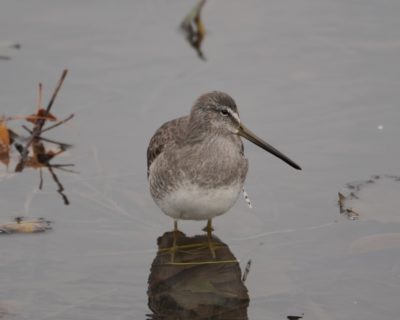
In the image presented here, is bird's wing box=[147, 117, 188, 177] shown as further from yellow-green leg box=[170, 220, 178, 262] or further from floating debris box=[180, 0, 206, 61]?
floating debris box=[180, 0, 206, 61]

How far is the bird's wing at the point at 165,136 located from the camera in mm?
7445

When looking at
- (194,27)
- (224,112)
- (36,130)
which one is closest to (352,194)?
(224,112)

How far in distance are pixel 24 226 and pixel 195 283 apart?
155cm

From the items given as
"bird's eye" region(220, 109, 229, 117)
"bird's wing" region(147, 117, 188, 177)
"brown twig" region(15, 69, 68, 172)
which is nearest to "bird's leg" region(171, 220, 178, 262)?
"bird's wing" region(147, 117, 188, 177)

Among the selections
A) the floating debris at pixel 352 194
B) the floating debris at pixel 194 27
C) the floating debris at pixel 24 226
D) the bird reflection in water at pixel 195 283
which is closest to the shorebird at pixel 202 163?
the bird reflection in water at pixel 195 283

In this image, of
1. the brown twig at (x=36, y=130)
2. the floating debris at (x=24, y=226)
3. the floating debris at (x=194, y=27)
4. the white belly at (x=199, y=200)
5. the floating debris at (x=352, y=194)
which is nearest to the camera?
the white belly at (x=199, y=200)

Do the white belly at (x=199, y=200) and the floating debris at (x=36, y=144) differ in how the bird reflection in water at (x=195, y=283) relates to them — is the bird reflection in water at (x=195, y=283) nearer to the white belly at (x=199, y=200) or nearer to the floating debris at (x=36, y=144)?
the white belly at (x=199, y=200)

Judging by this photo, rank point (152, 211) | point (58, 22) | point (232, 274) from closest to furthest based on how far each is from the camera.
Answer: point (232, 274) → point (152, 211) → point (58, 22)

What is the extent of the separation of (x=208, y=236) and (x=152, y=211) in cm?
70

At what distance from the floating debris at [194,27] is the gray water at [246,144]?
143mm

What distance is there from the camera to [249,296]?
Result: 668 cm

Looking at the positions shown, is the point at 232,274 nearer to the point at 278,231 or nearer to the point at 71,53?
the point at 278,231

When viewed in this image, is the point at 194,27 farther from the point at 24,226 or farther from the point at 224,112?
the point at 24,226

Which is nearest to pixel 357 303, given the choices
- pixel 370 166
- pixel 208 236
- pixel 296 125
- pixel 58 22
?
pixel 208 236
